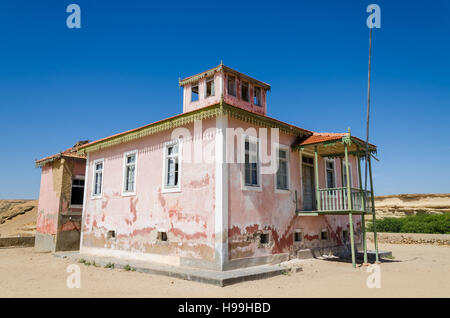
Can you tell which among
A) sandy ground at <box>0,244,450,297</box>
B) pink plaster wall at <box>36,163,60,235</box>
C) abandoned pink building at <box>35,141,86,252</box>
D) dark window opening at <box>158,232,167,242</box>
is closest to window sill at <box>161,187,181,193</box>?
dark window opening at <box>158,232,167,242</box>

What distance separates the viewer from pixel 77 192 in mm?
17359

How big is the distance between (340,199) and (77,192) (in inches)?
524

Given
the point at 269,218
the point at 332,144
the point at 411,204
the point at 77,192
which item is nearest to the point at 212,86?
the point at 332,144

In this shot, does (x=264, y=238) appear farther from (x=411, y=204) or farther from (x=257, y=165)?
(x=411, y=204)

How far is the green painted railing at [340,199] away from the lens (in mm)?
10828

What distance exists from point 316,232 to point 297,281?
4853 mm

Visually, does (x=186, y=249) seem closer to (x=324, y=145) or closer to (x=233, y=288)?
(x=233, y=288)

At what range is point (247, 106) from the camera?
43.7 ft

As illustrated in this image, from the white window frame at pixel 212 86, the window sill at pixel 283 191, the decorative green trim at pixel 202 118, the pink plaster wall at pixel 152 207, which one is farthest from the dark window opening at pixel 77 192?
the window sill at pixel 283 191

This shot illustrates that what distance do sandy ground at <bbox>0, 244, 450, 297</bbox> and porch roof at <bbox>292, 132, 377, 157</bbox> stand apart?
404 cm

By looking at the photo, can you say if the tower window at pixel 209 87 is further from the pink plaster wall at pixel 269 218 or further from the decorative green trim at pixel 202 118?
the pink plaster wall at pixel 269 218

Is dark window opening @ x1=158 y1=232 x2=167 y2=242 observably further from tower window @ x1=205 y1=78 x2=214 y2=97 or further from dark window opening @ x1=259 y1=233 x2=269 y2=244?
tower window @ x1=205 y1=78 x2=214 y2=97

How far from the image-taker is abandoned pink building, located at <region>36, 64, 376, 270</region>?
32.1 feet

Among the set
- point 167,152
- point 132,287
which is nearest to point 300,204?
point 167,152
